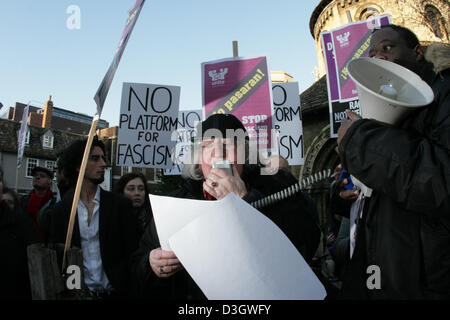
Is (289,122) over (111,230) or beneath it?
over

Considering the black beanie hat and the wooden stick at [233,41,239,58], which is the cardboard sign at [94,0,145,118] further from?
the wooden stick at [233,41,239,58]

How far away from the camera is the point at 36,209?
4.69 m

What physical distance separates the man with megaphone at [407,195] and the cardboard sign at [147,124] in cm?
442

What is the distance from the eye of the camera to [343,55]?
15.2 feet

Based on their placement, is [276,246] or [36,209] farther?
[36,209]

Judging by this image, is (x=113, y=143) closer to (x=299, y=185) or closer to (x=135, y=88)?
(x=135, y=88)

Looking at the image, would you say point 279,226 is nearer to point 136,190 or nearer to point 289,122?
point 136,190

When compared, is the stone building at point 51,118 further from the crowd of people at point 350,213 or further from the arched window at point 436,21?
the crowd of people at point 350,213

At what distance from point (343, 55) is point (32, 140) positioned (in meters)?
31.5

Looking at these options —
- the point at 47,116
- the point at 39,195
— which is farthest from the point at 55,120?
the point at 39,195

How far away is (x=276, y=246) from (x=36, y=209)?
15.6ft

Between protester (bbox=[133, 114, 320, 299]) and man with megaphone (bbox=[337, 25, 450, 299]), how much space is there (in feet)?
1.27

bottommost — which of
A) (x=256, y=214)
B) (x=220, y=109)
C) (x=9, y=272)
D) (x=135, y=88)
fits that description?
(x=9, y=272)
